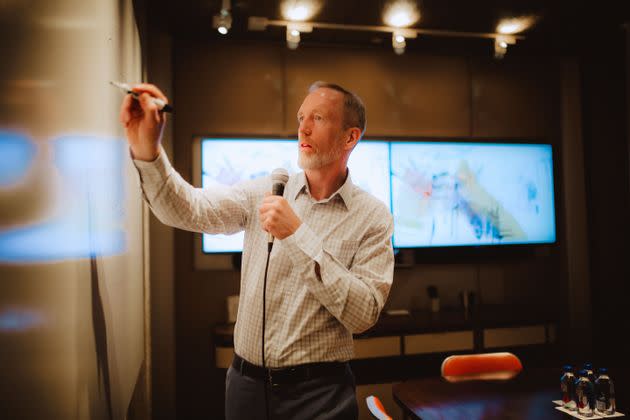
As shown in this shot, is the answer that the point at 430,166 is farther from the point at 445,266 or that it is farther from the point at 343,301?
the point at 343,301

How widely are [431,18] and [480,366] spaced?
2.39 m

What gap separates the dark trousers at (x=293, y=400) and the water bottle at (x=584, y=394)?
39.8 inches

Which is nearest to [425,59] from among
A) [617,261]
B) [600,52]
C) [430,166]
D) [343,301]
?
[430,166]

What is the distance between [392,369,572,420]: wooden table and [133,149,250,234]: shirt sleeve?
3.60 ft

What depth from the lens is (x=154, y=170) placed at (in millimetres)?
1107

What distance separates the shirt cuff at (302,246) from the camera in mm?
1229

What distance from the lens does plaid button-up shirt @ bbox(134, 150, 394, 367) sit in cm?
125

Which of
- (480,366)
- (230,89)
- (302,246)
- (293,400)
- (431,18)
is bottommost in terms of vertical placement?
(480,366)

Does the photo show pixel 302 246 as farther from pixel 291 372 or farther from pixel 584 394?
pixel 584 394

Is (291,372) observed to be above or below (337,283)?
below

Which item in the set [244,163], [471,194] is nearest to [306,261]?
[244,163]

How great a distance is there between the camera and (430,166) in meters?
3.66

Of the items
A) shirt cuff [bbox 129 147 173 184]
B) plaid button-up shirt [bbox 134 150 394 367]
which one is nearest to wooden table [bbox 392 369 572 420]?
plaid button-up shirt [bbox 134 150 394 367]

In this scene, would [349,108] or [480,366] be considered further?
[480,366]
